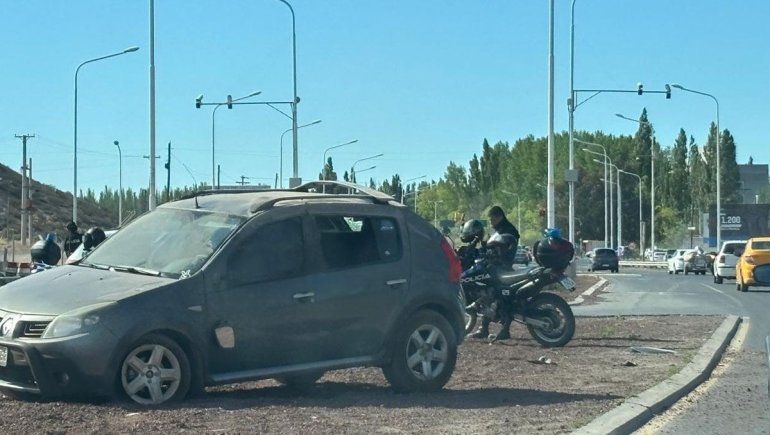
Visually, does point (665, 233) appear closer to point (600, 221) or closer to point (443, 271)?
point (600, 221)

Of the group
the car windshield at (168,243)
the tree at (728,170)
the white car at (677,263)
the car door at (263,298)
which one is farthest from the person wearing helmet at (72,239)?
the tree at (728,170)

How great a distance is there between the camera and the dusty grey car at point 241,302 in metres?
8.56

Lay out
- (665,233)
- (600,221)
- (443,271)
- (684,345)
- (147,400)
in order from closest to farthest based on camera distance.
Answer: (147,400)
(443,271)
(684,345)
(600,221)
(665,233)

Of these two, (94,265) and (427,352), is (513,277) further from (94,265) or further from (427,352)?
(94,265)

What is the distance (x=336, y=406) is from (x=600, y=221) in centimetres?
11375

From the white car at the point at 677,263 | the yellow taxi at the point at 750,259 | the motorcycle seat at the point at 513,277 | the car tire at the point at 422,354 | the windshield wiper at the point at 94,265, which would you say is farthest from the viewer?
the white car at the point at 677,263

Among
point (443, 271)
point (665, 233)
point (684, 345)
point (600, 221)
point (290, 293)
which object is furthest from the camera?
point (665, 233)

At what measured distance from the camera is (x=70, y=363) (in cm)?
838

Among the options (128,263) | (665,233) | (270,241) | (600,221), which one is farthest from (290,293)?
(665,233)

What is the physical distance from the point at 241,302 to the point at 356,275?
1116 millimetres

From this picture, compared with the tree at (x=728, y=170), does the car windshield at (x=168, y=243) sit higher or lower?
lower

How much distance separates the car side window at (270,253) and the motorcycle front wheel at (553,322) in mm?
5757

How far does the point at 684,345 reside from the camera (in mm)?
14688

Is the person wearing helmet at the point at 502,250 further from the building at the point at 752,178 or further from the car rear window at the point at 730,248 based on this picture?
the building at the point at 752,178
